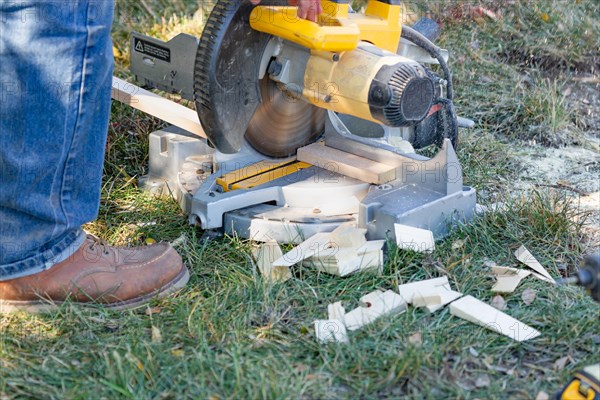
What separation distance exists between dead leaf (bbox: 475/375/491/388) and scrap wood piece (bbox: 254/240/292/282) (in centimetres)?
71

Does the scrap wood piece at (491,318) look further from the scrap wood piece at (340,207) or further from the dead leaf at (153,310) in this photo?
the dead leaf at (153,310)

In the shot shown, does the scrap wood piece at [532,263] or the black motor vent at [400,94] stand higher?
the black motor vent at [400,94]

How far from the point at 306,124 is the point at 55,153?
3.56ft

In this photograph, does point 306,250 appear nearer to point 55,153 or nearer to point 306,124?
point 306,124

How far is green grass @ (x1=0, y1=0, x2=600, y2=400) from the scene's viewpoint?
2.23m

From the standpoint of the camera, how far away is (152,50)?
11.3 ft

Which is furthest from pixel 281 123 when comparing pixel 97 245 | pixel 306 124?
pixel 97 245

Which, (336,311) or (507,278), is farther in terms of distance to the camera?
(507,278)

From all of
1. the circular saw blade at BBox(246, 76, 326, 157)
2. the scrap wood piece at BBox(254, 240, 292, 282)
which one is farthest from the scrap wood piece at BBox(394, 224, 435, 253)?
the circular saw blade at BBox(246, 76, 326, 157)

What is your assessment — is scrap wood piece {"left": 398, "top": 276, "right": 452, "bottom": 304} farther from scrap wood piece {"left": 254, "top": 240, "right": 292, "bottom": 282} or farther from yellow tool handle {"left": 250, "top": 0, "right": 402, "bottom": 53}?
yellow tool handle {"left": 250, "top": 0, "right": 402, "bottom": 53}

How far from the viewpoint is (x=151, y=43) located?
11.3ft

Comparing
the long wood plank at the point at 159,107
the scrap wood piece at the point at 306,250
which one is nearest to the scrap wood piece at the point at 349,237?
the scrap wood piece at the point at 306,250

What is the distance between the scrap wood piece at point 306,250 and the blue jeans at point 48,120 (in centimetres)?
63

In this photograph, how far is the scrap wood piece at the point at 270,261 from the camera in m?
2.74
